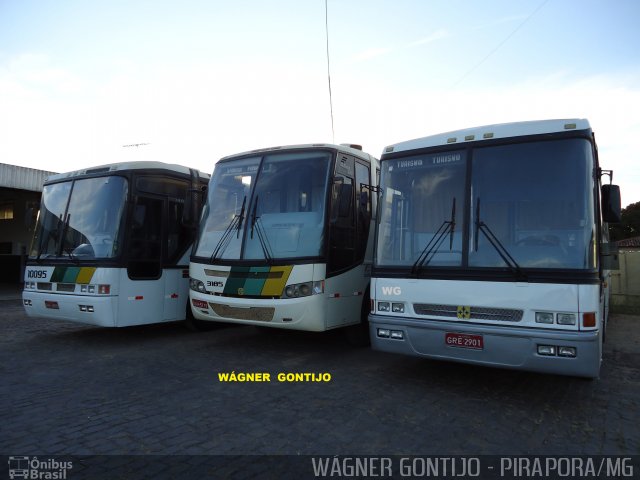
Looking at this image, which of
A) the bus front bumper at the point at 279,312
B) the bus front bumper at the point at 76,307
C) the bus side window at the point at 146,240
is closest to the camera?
the bus front bumper at the point at 279,312

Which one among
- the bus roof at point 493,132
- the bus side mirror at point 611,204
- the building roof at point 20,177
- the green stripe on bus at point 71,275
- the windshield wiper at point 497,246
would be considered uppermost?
the building roof at point 20,177

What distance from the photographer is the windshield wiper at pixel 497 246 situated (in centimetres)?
482

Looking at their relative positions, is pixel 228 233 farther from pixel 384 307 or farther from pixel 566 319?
pixel 566 319

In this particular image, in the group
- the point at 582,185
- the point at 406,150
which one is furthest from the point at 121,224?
the point at 582,185

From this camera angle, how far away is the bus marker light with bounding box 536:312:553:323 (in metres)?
4.62

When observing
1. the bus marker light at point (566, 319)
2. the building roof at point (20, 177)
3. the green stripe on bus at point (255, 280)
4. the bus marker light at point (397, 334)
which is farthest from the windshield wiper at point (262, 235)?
the building roof at point (20, 177)

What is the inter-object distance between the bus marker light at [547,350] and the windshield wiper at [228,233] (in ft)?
14.5

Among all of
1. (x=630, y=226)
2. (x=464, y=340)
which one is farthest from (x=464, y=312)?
(x=630, y=226)

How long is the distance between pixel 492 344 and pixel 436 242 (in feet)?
4.12

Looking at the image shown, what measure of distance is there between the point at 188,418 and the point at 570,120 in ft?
16.2

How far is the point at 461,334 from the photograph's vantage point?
16.4ft

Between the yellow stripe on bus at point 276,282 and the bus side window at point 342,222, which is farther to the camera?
the bus side window at point 342,222

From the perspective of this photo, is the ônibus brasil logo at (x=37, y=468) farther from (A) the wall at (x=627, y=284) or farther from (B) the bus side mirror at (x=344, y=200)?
(A) the wall at (x=627, y=284)

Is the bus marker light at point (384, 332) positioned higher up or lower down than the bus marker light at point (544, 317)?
lower down
